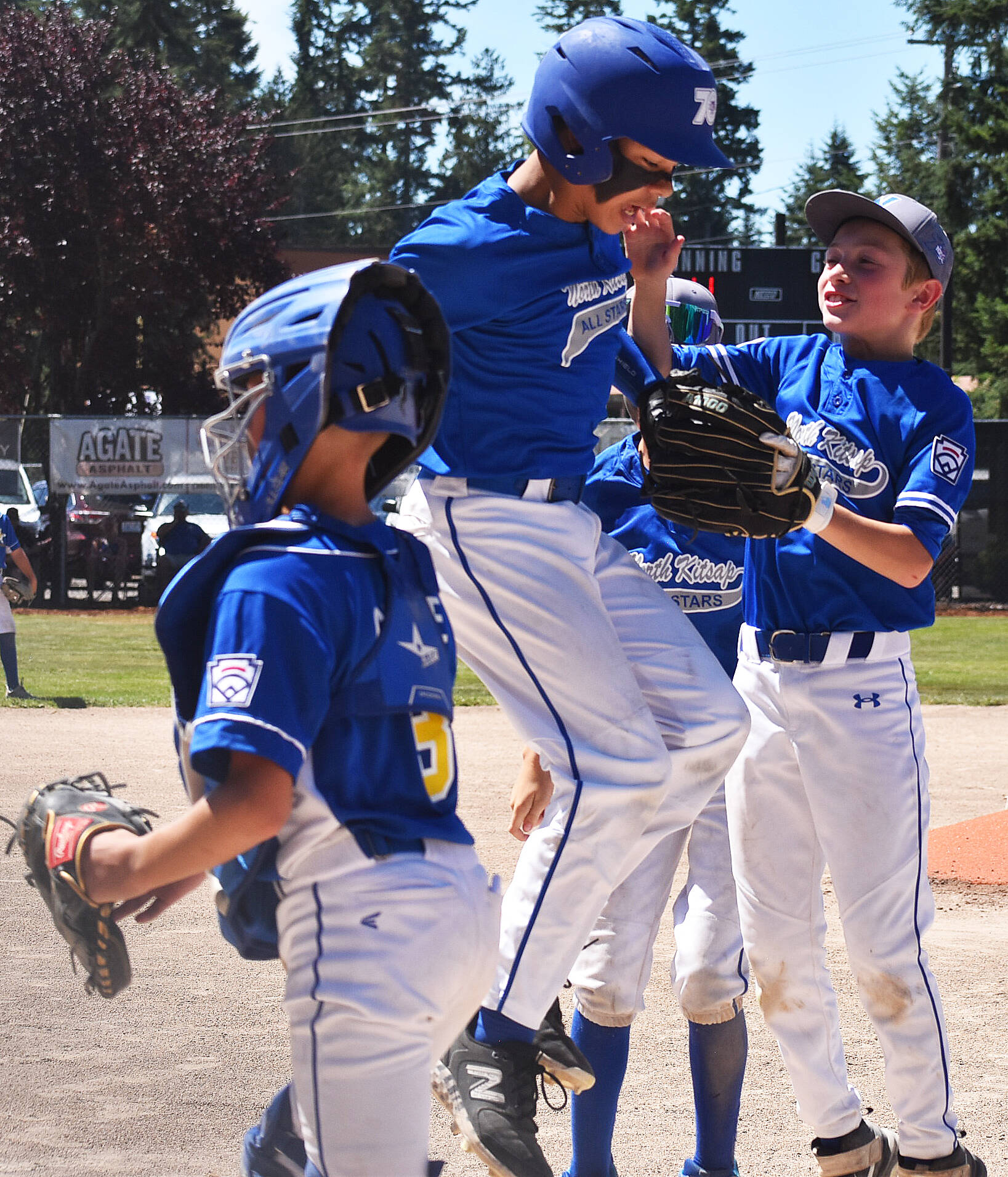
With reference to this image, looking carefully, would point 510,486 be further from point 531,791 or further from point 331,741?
point 331,741

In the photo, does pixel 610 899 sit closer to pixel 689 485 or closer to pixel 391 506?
pixel 689 485

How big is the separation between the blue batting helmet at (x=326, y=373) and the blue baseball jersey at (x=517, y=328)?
24.9 inches

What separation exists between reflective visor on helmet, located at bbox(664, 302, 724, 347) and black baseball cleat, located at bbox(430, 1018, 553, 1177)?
2064 millimetres

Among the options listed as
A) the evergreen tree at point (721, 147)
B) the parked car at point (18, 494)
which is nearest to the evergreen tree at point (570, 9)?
the evergreen tree at point (721, 147)


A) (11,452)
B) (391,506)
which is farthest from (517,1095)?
(11,452)

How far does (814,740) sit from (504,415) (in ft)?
3.36

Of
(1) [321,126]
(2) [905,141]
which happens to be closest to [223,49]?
(1) [321,126]

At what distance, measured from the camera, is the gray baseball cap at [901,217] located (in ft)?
10.6

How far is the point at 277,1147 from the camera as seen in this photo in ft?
7.65

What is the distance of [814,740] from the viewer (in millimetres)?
3170

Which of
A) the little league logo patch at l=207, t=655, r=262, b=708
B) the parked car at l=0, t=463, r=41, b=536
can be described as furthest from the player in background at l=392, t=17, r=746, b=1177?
the parked car at l=0, t=463, r=41, b=536

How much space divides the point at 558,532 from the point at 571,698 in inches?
13.7

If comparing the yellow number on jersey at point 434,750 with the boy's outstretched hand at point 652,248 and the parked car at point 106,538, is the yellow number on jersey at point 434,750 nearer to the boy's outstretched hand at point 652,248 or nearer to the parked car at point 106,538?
the boy's outstretched hand at point 652,248

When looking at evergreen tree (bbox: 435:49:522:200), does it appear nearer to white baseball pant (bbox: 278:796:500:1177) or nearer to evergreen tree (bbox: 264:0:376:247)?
evergreen tree (bbox: 264:0:376:247)
